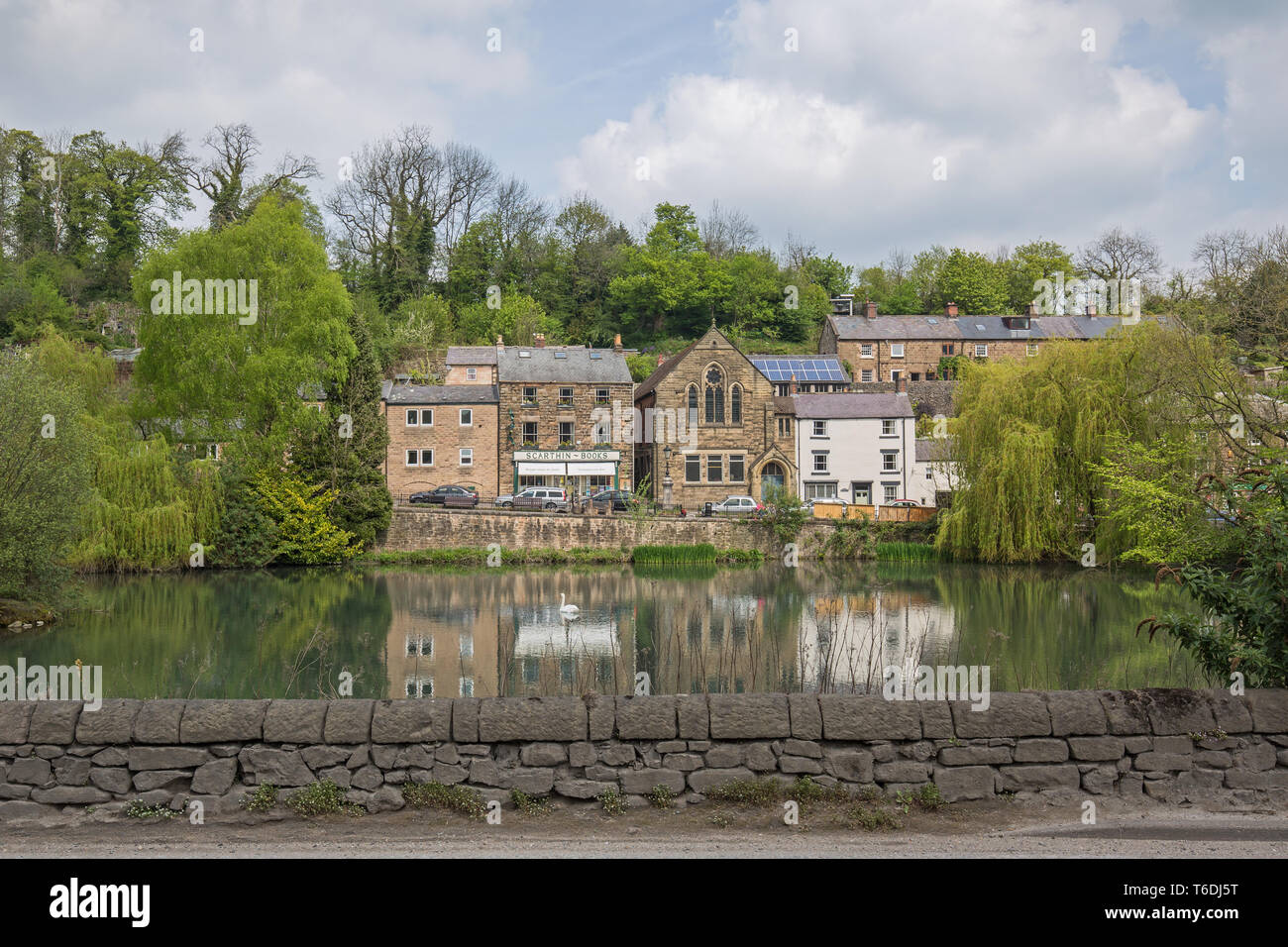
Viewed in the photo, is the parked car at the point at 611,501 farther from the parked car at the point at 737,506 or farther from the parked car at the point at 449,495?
the parked car at the point at 449,495

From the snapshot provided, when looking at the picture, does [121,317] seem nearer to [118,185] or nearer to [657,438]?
[118,185]

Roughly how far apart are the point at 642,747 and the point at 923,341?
66.1 m

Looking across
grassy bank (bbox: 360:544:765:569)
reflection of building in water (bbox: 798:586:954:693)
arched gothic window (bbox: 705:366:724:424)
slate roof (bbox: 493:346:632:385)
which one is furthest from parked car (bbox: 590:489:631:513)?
reflection of building in water (bbox: 798:586:954:693)

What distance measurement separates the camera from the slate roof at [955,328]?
68.3 meters

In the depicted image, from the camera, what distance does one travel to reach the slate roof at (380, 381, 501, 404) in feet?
175

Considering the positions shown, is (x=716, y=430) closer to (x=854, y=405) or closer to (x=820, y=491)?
(x=820, y=491)

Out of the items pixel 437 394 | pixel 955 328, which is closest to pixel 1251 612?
pixel 437 394

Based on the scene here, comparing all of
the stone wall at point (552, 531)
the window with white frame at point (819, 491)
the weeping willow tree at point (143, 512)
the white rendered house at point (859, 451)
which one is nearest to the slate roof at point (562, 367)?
the white rendered house at point (859, 451)

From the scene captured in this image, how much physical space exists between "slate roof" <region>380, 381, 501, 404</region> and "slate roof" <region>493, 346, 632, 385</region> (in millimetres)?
1325

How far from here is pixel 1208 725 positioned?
265 inches

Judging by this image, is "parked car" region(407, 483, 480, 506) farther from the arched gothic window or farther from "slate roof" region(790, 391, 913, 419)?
"slate roof" region(790, 391, 913, 419)

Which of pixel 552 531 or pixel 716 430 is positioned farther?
pixel 716 430

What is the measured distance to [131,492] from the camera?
118ft

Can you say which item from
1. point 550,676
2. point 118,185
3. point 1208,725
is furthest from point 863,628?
point 118,185
